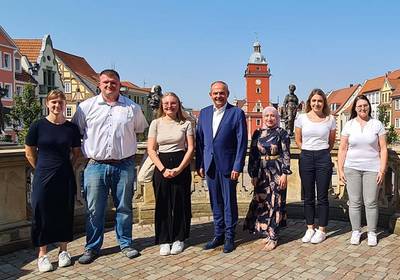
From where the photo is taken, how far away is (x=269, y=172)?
5.02 m

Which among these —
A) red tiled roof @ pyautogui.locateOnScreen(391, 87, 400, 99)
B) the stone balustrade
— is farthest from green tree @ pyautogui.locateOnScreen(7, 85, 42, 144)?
red tiled roof @ pyautogui.locateOnScreen(391, 87, 400, 99)

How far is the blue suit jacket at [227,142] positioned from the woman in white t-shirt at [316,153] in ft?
2.74

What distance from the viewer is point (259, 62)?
8462cm

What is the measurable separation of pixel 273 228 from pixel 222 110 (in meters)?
1.52

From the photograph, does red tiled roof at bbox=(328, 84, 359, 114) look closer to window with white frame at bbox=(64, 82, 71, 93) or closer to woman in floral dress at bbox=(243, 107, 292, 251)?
window with white frame at bbox=(64, 82, 71, 93)

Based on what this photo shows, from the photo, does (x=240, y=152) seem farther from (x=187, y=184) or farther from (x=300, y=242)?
(x=300, y=242)

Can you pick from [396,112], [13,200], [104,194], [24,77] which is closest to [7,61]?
[24,77]

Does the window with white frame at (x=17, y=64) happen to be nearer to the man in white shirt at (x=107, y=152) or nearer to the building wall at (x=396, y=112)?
the man in white shirt at (x=107, y=152)

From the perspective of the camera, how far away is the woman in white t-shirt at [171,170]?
4.70 m

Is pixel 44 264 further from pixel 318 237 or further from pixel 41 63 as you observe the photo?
pixel 41 63

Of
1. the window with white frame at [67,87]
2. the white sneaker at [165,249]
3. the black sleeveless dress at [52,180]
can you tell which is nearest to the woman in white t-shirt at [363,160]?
the white sneaker at [165,249]

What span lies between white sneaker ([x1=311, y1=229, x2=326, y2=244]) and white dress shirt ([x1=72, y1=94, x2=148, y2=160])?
2437 millimetres

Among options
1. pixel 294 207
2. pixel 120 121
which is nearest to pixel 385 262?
pixel 294 207

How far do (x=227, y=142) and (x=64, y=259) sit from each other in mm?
2130
